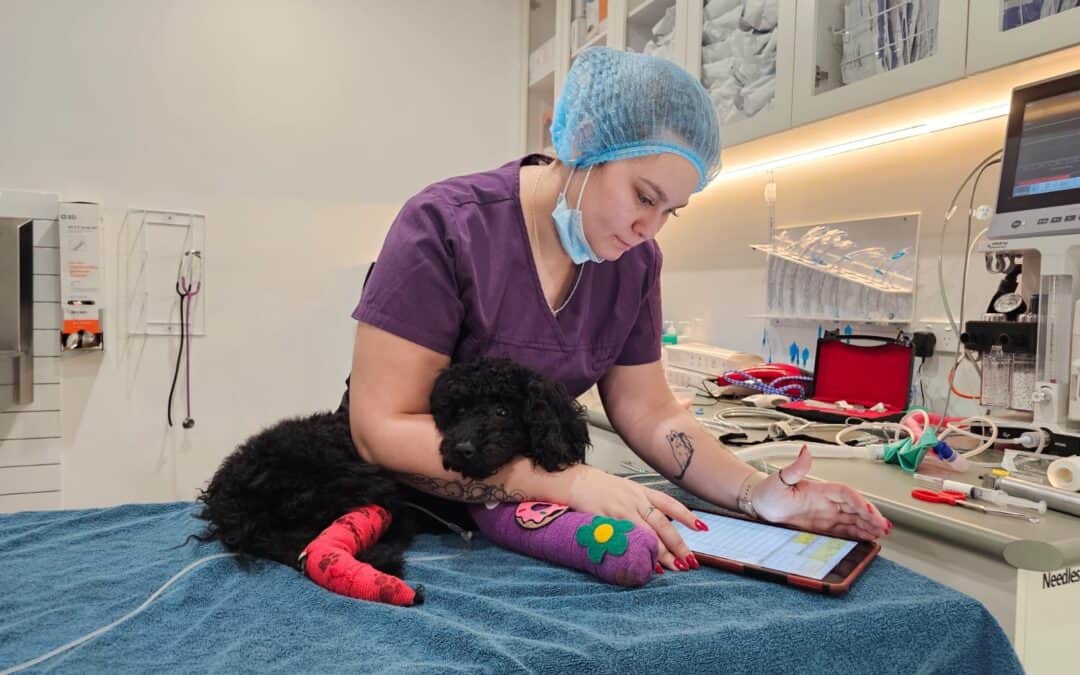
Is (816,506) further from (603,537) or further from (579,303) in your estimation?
(579,303)

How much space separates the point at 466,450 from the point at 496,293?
11.9 inches

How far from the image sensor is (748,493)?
990 millimetres

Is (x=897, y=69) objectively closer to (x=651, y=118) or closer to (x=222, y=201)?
(x=651, y=118)

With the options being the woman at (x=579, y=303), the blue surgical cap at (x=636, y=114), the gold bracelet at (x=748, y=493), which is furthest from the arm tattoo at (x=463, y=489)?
the blue surgical cap at (x=636, y=114)

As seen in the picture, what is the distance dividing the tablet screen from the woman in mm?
32

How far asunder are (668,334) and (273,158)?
5.58ft

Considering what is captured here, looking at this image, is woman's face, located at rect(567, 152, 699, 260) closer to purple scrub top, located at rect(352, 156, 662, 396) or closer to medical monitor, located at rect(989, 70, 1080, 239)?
purple scrub top, located at rect(352, 156, 662, 396)

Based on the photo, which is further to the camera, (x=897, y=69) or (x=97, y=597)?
(x=897, y=69)

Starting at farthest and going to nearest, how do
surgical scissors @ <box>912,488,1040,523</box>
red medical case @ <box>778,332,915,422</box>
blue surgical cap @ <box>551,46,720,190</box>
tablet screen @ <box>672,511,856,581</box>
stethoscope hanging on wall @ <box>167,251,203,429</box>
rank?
stethoscope hanging on wall @ <box>167,251,203,429</box>
red medical case @ <box>778,332,915,422</box>
blue surgical cap @ <box>551,46,720,190</box>
surgical scissors @ <box>912,488,1040,523</box>
tablet screen @ <box>672,511,856,581</box>

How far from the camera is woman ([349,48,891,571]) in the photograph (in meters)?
0.88

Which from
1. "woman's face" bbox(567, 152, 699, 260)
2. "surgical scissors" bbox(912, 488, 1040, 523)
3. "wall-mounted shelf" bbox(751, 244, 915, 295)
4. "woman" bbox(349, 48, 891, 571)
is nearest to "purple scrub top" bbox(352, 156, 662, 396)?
"woman" bbox(349, 48, 891, 571)

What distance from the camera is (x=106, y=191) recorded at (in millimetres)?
2443

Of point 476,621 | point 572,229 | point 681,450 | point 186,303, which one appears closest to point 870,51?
point 572,229

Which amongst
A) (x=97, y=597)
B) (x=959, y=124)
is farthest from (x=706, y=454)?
(x=959, y=124)
